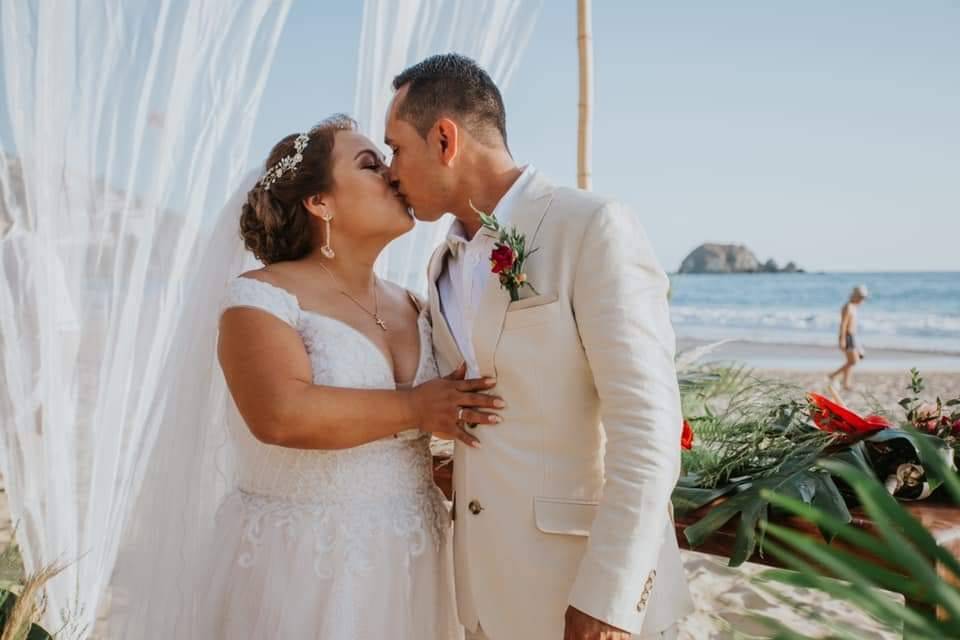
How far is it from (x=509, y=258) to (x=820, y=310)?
101ft

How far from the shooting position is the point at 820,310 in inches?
1188

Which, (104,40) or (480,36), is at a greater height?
(480,36)

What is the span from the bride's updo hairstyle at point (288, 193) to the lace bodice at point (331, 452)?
0.28 metres

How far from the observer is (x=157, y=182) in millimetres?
2586

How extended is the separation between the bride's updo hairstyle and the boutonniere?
0.74 meters

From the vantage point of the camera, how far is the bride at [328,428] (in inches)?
82.3

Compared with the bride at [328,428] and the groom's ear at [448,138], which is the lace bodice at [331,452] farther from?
the groom's ear at [448,138]

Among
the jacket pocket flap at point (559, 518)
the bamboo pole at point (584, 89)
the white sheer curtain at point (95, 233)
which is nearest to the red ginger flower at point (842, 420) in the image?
the jacket pocket flap at point (559, 518)

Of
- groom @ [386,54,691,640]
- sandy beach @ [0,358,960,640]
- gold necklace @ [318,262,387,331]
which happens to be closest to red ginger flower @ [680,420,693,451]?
groom @ [386,54,691,640]

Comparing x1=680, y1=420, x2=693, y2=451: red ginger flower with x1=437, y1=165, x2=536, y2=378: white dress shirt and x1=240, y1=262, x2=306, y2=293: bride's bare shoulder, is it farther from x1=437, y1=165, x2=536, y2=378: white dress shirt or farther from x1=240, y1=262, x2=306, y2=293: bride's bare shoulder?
x1=240, y1=262, x2=306, y2=293: bride's bare shoulder

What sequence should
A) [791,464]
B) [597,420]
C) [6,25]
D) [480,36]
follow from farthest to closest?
[480,36] < [6,25] < [791,464] < [597,420]

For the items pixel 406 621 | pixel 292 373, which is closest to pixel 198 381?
pixel 292 373

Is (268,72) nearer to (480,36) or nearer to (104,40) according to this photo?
(104,40)

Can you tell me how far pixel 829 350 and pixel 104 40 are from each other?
2181cm
